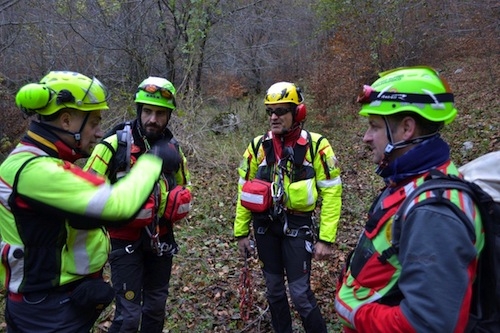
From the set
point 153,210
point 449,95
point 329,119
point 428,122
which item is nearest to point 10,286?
point 153,210

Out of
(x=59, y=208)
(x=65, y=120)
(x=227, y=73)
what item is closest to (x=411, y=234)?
(x=59, y=208)

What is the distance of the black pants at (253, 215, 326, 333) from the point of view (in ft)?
12.1

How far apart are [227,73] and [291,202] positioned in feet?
51.4

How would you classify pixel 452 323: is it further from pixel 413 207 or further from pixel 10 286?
pixel 10 286

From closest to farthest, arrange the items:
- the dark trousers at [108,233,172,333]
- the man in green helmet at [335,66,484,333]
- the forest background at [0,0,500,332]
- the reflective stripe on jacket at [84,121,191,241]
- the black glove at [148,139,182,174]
A: the man in green helmet at [335,66,484,333], the reflective stripe on jacket at [84,121,191,241], the dark trousers at [108,233,172,333], the black glove at [148,139,182,174], the forest background at [0,0,500,332]

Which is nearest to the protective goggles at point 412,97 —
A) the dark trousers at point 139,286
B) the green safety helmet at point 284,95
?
the green safety helmet at point 284,95

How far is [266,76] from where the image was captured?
22.0m

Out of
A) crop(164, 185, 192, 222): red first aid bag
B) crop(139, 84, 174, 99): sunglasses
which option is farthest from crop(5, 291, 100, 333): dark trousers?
crop(139, 84, 174, 99): sunglasses

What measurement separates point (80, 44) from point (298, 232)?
12.1m

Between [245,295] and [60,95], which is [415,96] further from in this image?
[245,295]

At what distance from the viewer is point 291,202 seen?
3.68m

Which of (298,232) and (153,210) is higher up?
(153,210)

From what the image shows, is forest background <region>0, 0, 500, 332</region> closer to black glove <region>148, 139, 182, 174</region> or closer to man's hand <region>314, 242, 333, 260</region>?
man's hand <region>314, 242, 333, 260</region>

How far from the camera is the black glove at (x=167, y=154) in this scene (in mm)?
3588
